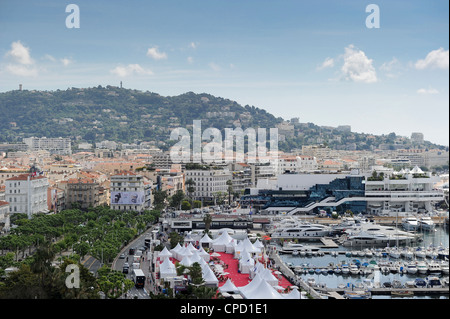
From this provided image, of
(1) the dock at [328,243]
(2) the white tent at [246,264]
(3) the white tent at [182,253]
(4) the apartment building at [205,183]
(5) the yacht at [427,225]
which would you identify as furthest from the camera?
(4) the apartment building at [205,183]

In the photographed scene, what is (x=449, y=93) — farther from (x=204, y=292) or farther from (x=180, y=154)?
(x=180, y=154)

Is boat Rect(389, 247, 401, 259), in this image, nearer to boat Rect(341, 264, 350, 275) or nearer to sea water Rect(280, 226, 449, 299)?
sea water Rect(280, 226, 449, 299)

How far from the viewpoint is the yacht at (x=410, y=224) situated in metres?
15.7

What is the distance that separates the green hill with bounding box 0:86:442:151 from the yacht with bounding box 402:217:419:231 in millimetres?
19036

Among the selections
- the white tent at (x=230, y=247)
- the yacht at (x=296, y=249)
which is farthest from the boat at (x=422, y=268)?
the white tent at (x=230, y=247)

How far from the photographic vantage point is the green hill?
37.5 meters

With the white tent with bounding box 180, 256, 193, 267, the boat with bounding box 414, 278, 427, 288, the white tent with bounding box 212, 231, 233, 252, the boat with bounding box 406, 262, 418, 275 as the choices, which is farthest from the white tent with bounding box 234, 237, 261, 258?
the boat with bounding box 414, 278, 427, 288

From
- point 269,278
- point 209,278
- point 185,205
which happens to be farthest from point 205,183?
point 209,278

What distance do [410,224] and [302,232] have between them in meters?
3.07

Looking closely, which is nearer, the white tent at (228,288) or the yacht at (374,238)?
the white tent at (228,288)

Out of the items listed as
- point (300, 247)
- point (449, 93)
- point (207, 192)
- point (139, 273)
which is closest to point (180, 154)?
point (207, 192)

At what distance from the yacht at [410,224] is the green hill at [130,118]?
1904cm

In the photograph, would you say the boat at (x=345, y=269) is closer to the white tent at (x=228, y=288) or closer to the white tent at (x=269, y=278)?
the white tent at (x=269, y=278)
